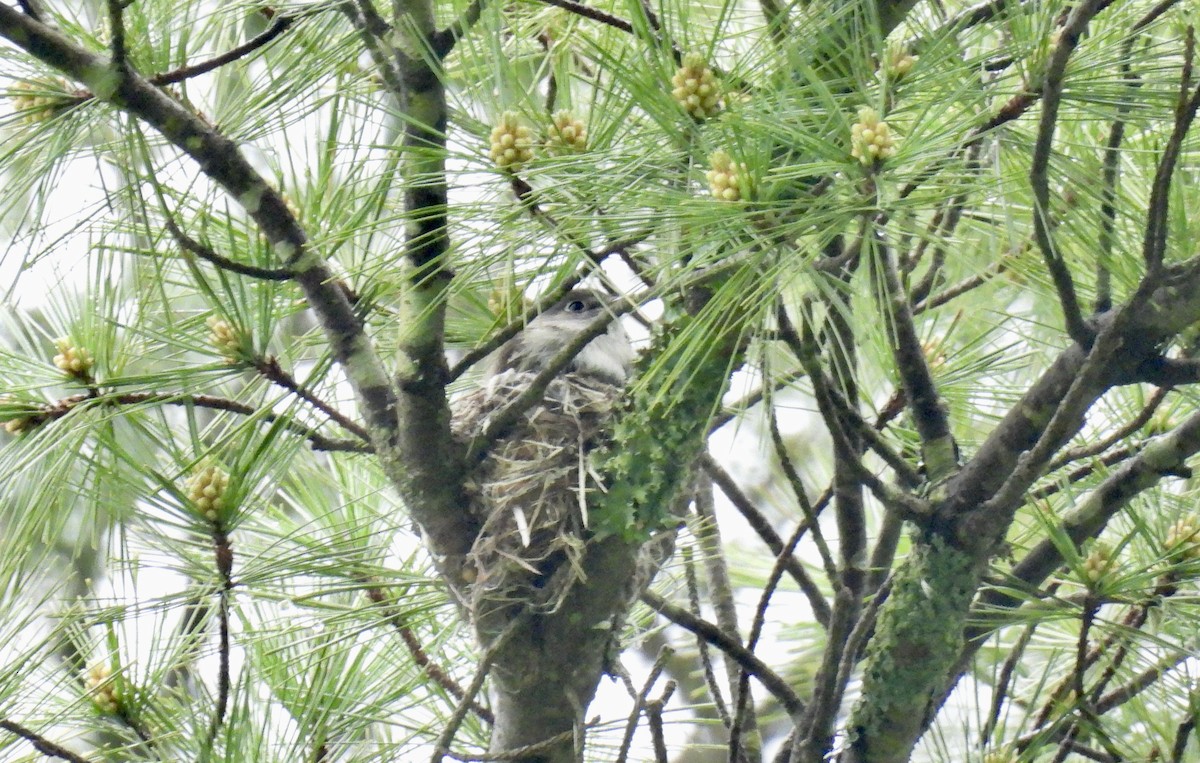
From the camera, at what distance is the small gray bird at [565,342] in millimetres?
2283

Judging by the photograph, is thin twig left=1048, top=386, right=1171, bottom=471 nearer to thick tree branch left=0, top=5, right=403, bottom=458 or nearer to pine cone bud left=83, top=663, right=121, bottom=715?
thick tree branch left=0, top=5, right=403, bottom=458

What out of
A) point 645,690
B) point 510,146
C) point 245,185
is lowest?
point 645,690

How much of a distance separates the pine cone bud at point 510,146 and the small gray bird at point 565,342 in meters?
1.02

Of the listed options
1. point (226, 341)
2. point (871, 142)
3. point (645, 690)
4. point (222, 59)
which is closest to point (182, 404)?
point (226, 341)

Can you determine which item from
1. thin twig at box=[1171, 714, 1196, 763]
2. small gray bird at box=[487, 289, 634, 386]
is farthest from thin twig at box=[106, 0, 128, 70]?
thin twig at box=[1171, 714, 1196, 763]

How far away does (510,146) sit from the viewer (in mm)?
1189

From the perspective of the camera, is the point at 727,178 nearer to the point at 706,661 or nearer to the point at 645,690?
the point at 645,690

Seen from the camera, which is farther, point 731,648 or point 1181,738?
point 731,648

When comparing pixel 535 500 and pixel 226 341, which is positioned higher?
pixel 226 341

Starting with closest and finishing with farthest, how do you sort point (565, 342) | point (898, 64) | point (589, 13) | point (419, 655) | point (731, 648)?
point (898, 64), point (589, 13), point (731, 648), point (419, 655), point (565, 342)

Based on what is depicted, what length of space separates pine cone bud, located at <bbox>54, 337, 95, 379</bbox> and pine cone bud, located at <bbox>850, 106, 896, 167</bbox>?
95cm

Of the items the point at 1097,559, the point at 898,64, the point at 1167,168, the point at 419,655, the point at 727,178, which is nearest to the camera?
the point at 1167,168

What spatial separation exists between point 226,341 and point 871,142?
0.84 m

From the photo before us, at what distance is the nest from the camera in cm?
153
